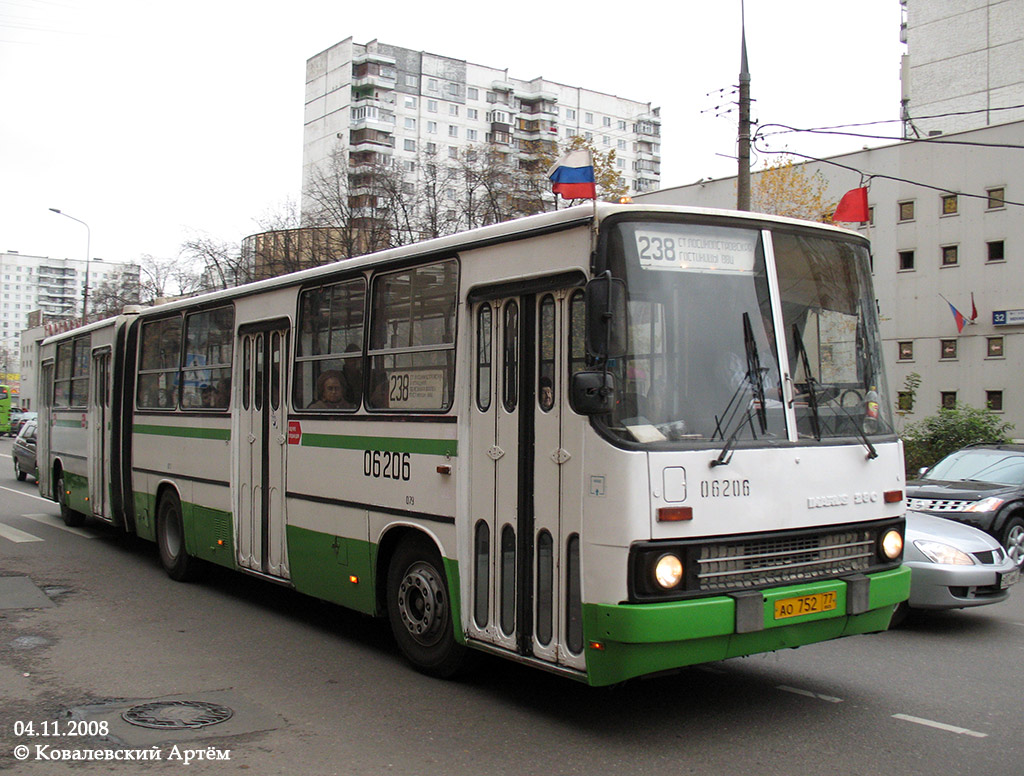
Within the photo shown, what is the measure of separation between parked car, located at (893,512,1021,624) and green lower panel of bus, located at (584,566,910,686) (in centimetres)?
307

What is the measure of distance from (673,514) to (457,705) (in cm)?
203

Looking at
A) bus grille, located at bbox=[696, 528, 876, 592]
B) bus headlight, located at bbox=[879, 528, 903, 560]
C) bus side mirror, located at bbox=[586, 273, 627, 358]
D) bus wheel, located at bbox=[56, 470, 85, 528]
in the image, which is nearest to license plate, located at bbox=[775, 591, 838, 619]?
bus grille, located at bbox=[696, 528, 876, 592]

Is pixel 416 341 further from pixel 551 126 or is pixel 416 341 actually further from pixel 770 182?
pixel 551 126

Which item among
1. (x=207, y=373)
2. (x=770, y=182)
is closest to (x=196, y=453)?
(x=207, y=373)

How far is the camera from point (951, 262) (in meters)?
40.4

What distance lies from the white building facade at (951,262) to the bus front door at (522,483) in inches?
1229

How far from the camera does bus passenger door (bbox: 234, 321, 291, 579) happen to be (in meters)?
9.16

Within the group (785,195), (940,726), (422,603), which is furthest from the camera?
(785,195)

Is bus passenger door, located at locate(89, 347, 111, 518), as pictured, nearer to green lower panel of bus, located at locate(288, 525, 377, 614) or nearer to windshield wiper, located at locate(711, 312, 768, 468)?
green lower panel of bus, located at locate(288, 525, 377, 614)

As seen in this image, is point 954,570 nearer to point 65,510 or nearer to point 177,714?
point 177,714

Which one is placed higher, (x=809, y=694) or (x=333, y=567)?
(x=333, y=567)

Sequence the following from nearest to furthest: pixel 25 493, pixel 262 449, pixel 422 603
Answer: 1. pixel 422 603
2. pixel 262 449
3. pixel 25 493

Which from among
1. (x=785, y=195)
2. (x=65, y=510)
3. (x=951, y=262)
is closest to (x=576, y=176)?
(x=65, y=510)

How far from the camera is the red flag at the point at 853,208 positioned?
26.3ft
